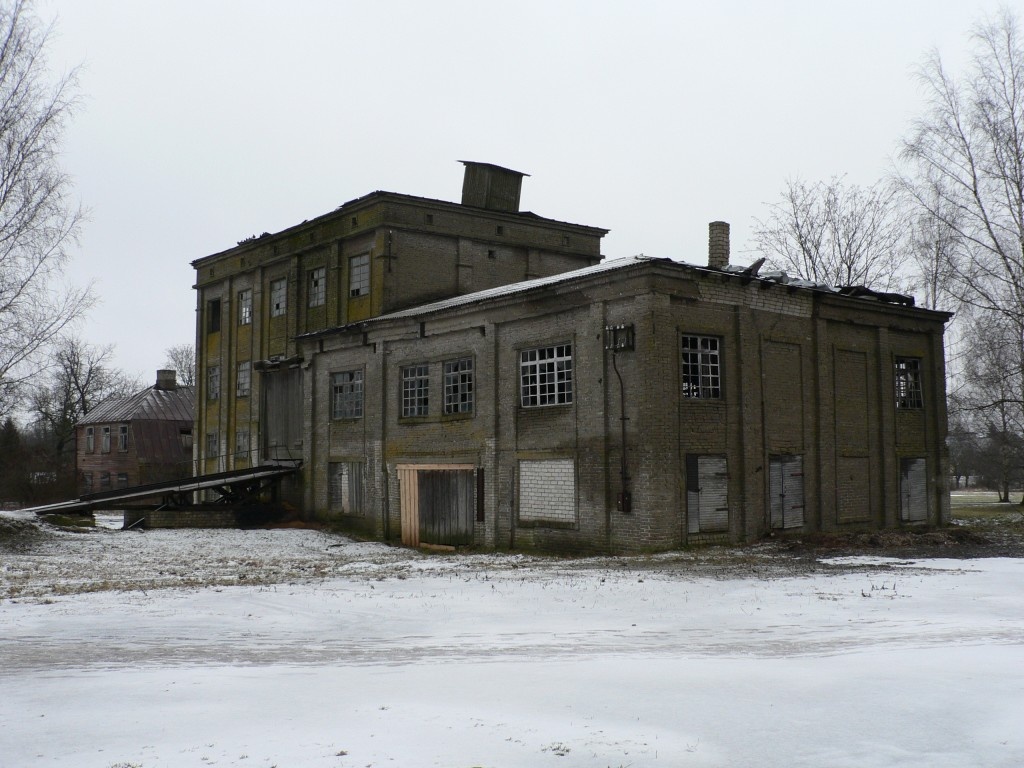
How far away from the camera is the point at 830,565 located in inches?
610

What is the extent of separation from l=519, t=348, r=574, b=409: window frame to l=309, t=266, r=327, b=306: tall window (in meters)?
13.3

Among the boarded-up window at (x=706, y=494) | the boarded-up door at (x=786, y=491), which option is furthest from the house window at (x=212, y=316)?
the boarded-up door at (x=786, y=491)

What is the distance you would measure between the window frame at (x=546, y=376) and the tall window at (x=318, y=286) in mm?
13265

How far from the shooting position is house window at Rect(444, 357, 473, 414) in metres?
23.5

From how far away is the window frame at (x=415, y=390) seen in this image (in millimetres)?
25016

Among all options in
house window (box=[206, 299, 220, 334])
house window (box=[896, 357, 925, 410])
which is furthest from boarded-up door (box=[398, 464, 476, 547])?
house window (box=[206, 299, 220, 334])

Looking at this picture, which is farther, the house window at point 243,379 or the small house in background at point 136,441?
the small house in background at point 136,441

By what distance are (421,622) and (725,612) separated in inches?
142

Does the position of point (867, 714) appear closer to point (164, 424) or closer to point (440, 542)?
point (440, 542)

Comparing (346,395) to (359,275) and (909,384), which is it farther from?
(909,384)

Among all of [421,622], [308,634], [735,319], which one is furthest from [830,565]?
[308,634]

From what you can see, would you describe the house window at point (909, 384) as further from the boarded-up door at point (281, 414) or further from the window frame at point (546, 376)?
the boarded-up door at point (281, 414)

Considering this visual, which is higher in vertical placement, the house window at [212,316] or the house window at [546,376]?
the house window at [212,316]

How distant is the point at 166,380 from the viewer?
186 feet
